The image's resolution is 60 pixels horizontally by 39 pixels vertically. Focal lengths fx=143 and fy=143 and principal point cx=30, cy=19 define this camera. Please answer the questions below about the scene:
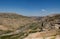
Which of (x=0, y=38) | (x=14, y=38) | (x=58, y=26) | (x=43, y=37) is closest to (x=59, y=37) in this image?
(x=43, y=37)

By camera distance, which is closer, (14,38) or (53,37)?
(53,37)

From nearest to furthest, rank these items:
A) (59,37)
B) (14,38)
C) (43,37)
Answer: (59,37), (43,37), (14,38)

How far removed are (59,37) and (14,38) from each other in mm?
43611

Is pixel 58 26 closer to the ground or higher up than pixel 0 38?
higher up

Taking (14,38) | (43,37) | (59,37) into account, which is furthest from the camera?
(14,38)

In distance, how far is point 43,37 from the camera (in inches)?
3684

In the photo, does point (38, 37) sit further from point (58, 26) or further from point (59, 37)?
point (58, 26)

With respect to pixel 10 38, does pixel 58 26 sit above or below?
above

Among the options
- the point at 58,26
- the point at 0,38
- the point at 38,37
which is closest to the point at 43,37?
the point at 38,37

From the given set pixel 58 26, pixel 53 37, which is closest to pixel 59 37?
pixel 53 37

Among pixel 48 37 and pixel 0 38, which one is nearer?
pixel 48 37

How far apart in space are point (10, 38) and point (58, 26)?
134 ft

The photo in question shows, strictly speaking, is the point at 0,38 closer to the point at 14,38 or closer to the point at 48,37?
the point at 14,38

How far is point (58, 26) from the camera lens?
119 meters
